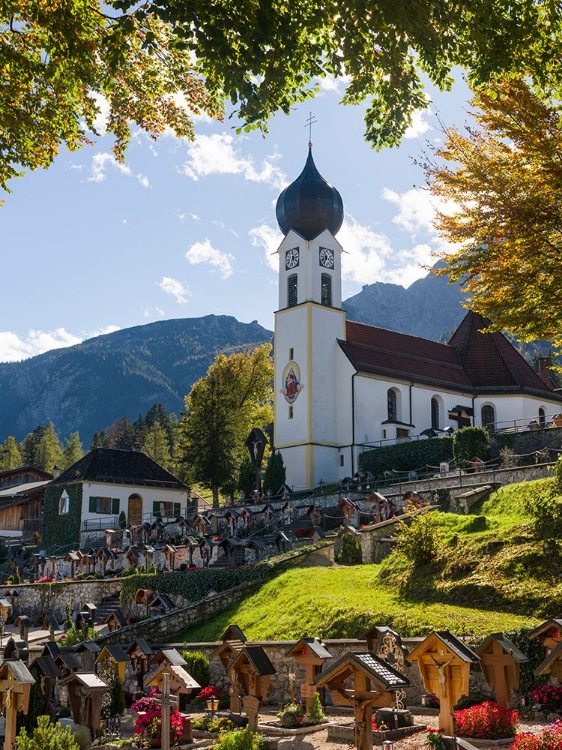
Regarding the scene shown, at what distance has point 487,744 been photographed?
1148 centimetres

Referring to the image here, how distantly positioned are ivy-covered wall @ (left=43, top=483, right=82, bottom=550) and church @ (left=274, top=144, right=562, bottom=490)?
38.9 feet

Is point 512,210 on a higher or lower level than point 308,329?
lower

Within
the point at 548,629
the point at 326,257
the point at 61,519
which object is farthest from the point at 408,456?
the point at 548,629

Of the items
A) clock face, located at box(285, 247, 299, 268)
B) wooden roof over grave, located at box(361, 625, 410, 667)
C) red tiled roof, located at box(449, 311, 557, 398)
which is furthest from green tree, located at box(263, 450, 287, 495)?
wooden roof over grave, located at box(361, 625, 410, 667)

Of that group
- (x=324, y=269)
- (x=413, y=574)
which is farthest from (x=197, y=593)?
(x=324, y=269)

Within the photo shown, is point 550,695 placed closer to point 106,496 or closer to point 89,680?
point 89,680

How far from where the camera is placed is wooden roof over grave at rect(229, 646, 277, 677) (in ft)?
45.2

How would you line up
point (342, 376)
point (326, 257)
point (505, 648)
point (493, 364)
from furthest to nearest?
point (493, 364) < point (326, 257) < point (342, 376) < point (505, 648)

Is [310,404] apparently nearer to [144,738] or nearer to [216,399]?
[216,399]

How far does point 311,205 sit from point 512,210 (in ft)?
124

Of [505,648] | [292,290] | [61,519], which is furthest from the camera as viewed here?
[292,290]

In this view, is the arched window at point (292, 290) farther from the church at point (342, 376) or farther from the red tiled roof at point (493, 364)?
the red tiled roof at point (493, 364)

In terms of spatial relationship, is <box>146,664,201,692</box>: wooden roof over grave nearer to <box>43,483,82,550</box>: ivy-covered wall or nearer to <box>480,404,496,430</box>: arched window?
<box>43,483,82,550</box>: ivy-covered wall

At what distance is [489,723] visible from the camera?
11828mm
